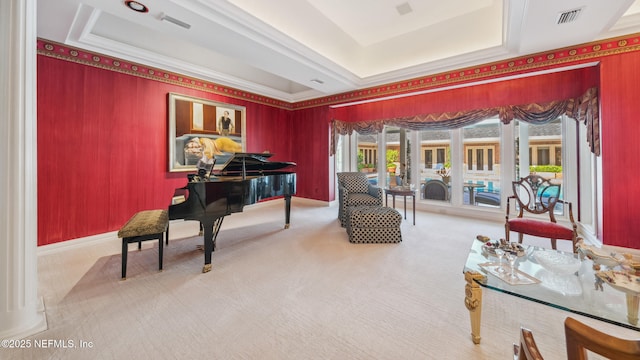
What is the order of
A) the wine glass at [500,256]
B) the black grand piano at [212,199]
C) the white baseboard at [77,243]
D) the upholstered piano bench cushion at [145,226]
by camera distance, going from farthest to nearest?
1. the white baseboard at [77,243]
2. the black grand piano at [212,199]
3. the upholstered piano bench cushion at [145,226]
4. the wine glass at [500,256]

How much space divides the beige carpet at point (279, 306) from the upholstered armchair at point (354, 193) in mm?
1192

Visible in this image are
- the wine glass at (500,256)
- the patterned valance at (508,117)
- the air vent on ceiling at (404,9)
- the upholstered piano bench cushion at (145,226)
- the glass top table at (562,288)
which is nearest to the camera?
the glass top table at (562,288)

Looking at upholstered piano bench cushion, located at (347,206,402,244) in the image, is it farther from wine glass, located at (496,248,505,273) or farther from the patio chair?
the patio chair

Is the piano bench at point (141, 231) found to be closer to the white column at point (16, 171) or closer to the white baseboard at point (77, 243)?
the white column at point (16, 171)

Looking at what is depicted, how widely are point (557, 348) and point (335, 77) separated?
475 centimetres

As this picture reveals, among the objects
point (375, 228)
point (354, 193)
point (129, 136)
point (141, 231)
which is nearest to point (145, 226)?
point (141, 231)

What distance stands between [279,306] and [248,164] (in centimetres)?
230

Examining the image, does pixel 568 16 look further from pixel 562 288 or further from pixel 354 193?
pixel 354 193

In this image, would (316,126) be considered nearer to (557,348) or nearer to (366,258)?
(366,258)

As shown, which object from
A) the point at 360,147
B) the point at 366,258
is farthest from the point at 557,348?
the point at 360,147

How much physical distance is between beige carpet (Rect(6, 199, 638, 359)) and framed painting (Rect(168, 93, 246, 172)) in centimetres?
187

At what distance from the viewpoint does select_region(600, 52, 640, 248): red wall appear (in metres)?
3.19

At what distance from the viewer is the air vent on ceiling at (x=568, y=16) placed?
108 inches

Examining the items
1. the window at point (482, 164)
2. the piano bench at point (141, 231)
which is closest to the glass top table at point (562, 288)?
the piano bench at point (141, 231)
